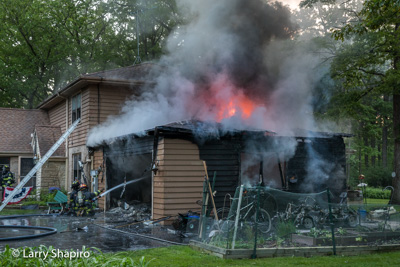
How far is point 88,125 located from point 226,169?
8.49m

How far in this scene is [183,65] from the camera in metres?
20.9

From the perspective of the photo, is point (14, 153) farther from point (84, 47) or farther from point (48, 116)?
point (84, 47)

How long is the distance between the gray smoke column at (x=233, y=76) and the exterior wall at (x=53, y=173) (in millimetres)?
4532

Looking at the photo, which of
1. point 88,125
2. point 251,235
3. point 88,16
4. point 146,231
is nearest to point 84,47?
point 88,16

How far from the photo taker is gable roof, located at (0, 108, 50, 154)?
25534 millimetres

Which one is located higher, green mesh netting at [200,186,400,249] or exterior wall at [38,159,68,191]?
exterior wall at [38,159,68,191]

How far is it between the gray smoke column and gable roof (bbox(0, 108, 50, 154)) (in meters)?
7.36

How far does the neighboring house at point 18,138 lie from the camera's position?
25359 millimetres

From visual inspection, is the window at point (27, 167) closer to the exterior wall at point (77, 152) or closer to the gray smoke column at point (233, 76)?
the exterior wall at point (77, 152)

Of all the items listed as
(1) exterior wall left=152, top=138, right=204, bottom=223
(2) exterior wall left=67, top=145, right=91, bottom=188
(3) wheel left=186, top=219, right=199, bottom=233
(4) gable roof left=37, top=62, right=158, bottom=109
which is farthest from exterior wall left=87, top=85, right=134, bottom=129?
(3) wheel left=186, top=219, right=199, bottom=233

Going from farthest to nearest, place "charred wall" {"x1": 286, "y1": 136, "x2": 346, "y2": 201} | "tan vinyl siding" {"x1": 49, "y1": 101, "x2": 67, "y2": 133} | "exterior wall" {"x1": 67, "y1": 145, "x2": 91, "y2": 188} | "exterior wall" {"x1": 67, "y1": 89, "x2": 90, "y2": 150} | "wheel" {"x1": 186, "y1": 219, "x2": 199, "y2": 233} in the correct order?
"tan vinyl siding" {"x1": 49, "y1": 101, "x2": 67, "y2": 133}, "exterior wall" {"x1": 67, "y1": 89, "x2": 90, "y2": 150}, "exterior wall" {"x1": 67, "y1": 145, "x2": 91, "y2": 188}, "charred wall" {"x1": 286, "y1": 136, "x2": 346, "y2": 201}, "wheel" {"x1": 186, "y1": 219, "x2": 199, "y2": 233}

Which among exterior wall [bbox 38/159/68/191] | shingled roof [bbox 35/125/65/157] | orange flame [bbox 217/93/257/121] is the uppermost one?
orange flame [bbox 217/93/257/121]

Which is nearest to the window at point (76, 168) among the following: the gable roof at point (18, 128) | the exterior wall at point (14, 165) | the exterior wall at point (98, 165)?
the exterior wall at point (98, 165)

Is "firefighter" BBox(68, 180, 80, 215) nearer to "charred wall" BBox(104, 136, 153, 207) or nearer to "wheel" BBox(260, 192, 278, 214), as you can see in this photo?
"charred wall" BBox(104, 136, 153, 207)
